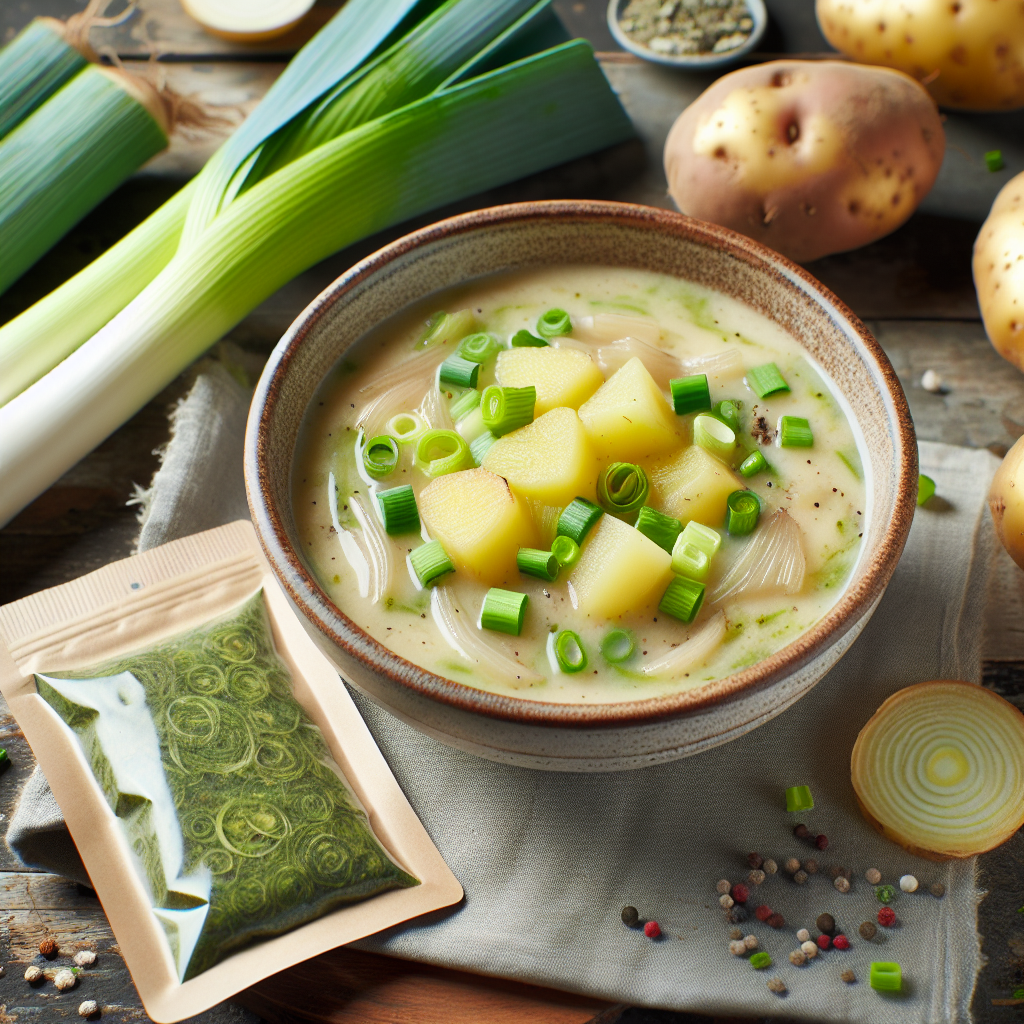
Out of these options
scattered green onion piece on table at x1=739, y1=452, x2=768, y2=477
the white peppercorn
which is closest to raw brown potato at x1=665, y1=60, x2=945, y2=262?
scattered green onion piece on table at x1=739, y1=452, x2=768, y2=477

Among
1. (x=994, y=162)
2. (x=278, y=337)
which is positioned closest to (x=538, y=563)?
(x=278, y=337)

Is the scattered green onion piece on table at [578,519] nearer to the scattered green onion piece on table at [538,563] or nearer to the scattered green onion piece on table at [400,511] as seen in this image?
the scattered green onion piece on table at [538,563]

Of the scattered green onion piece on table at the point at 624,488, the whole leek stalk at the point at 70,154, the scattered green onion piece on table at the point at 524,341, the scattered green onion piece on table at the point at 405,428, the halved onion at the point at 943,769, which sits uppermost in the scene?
the whole leek stalk at the point at 70,154

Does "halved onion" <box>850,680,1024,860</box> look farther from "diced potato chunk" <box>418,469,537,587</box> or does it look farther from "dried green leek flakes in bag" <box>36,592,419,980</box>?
"dried green leek flakes in bag" <box>36,592,419,980</box>

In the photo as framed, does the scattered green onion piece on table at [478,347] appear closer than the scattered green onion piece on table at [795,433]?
No

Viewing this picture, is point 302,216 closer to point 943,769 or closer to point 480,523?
point 480,523

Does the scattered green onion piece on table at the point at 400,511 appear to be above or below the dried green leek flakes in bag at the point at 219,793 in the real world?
above

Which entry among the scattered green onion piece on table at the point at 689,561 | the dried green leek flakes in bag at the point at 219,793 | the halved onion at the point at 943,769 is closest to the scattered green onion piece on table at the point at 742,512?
the scattered green onion piece on table at the point at 689,561
